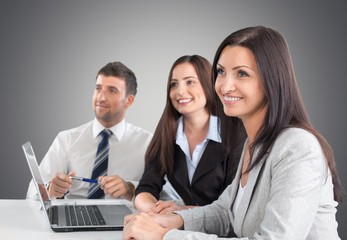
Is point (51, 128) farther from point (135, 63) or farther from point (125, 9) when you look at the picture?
point (125, 9)

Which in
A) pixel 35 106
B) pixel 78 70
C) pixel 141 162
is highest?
pixel 78 70

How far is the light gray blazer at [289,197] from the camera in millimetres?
1210

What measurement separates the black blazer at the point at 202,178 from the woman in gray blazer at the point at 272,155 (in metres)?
0.72

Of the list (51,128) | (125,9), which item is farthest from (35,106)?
(125,9)

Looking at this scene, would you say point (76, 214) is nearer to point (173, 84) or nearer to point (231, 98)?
point (231, 98)

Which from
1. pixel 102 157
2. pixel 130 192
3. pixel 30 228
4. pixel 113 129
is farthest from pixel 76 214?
pixel 113 129

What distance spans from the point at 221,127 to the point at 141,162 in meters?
0.72

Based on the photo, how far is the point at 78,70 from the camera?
13.2ft

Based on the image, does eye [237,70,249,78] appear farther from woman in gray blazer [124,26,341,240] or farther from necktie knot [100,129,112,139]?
necktie knot [100,129,112,139]

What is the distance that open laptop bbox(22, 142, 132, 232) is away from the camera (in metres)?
1.60

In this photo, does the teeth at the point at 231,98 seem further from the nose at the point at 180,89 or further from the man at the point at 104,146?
the man at the point at 104,146

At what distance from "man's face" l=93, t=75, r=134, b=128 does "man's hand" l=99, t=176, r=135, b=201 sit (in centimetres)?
65

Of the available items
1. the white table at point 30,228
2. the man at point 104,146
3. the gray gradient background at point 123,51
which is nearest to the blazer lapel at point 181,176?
the man at point 104,146

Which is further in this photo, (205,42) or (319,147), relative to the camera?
(205,42)
